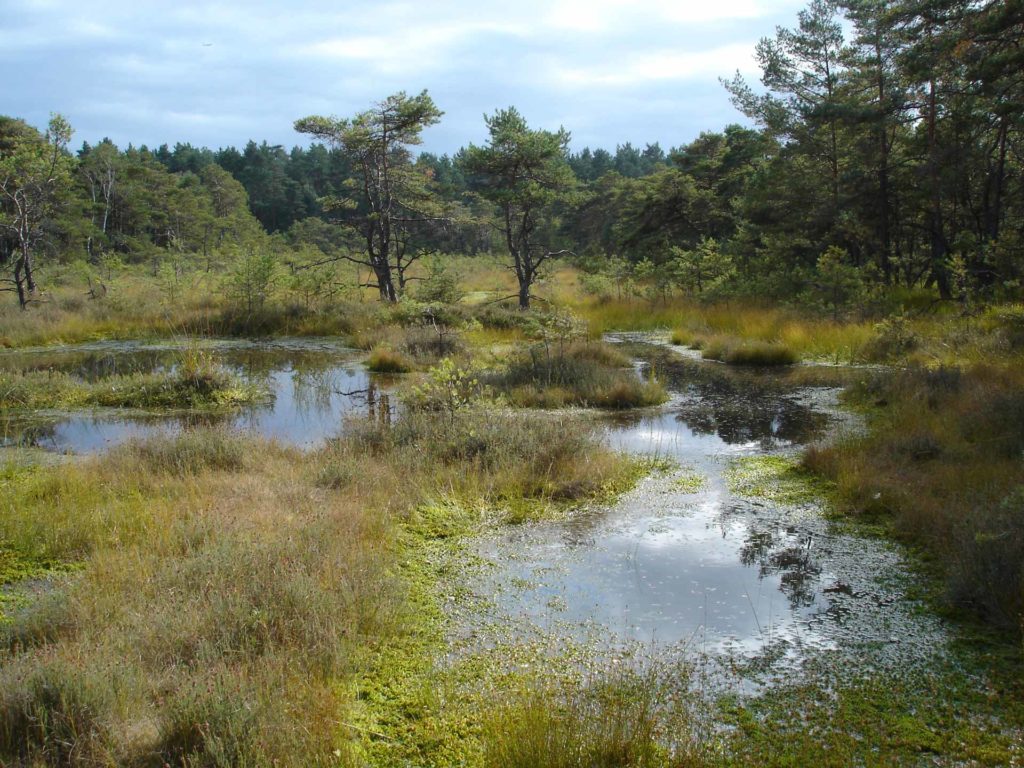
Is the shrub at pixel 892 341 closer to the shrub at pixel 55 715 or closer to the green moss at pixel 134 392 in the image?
the green moss at pixel 134 392

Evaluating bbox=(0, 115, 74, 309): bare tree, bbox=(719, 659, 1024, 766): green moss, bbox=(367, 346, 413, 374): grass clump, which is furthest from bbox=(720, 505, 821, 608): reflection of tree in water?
bbox=(0, 115, 74, 309): bare tree

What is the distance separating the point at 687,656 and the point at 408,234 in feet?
78.8

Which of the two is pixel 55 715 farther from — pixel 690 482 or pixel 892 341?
pixel 892 341

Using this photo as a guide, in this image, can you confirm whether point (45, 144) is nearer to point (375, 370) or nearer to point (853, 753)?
point (375, 370)

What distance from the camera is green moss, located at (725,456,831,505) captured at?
22.1 ft

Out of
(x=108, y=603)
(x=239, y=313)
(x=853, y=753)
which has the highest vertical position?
(x=239, y=313)

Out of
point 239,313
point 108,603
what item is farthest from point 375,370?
point 108,603

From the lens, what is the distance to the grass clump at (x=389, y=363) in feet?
48.8

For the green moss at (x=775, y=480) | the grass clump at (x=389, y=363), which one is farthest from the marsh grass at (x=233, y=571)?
the grass clump at (x=389, y=363)

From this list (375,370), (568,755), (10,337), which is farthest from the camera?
(10,337)

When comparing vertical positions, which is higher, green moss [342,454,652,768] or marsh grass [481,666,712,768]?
marsh grass [481,666,712,768]

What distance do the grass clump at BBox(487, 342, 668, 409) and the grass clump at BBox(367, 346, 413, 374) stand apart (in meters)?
2.82

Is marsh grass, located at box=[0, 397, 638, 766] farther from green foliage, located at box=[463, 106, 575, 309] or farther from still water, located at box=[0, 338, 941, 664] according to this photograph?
green foliage, located at box=[463, 106, 575, 309]

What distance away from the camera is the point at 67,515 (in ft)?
18.6
